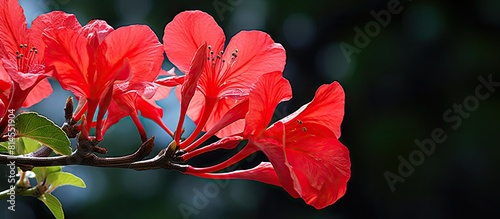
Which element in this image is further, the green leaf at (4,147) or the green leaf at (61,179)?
the green leaf at (61,179)

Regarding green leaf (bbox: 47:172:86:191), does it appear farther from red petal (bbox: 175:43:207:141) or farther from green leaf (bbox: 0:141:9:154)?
red petal (bbox: 175:43:207:141)

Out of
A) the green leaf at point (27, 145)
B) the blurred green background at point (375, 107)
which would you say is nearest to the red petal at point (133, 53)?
the green leaf at point (27, 145)

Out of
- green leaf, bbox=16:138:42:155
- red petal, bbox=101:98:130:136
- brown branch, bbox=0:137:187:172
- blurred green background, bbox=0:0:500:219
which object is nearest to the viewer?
brown branch, bbox=0:137:187:172

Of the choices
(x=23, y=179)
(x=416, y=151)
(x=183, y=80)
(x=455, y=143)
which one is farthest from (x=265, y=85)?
(x=455, y=143)

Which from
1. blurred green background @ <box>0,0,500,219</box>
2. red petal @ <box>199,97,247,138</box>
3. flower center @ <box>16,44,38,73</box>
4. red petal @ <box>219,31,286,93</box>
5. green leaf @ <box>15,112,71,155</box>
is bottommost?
blurred green background @ <box>0,0,500,219</box>

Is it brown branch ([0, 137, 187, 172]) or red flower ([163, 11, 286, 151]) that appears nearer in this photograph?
brown branch ([0, 137, 187, 172])

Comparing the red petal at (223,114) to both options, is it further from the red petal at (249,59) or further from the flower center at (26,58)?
the flower center at (26,58)

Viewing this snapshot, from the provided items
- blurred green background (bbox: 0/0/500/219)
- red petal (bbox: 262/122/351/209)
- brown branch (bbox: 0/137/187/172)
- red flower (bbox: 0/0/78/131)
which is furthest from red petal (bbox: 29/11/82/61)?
blurred green background (bbox: 0/0/500/219)
